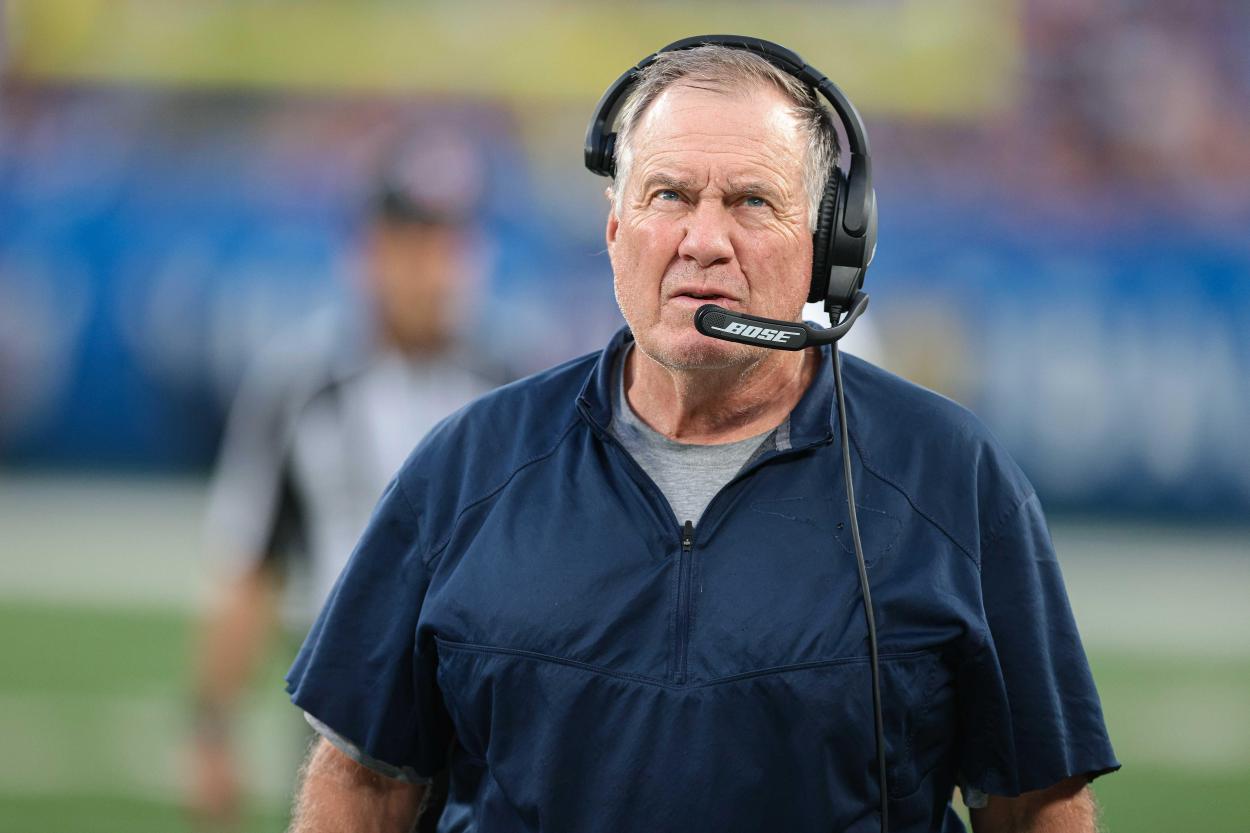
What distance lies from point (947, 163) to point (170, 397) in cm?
534

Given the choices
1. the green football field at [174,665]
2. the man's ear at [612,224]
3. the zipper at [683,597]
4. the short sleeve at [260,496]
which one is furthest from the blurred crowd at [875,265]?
the zipper at [683,597]

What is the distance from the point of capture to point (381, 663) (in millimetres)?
1903

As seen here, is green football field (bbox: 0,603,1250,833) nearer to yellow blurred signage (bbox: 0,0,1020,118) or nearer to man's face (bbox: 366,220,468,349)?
man's face (bbox: 366,220,468,349)

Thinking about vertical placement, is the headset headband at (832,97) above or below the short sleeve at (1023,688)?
above

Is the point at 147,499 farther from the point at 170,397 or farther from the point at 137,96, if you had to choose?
the point at 137,96

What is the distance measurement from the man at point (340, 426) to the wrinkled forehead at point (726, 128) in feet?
6.95

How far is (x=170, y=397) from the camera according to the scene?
1086 cm

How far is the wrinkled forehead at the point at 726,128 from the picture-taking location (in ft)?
6.15

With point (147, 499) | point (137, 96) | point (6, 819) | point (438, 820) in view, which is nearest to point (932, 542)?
point (438, 820)

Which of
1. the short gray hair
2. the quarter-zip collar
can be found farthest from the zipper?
the short gray hair

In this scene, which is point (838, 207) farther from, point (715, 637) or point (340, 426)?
point (340, 426)

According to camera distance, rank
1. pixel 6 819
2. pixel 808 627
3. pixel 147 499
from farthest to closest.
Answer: pixel 147 499 → pixel 6 819 → pixel 808 627

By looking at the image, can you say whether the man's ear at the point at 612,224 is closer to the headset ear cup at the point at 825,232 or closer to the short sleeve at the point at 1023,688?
the headset ear cup at the point at 825,232

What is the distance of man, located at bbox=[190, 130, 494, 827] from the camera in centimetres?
397
